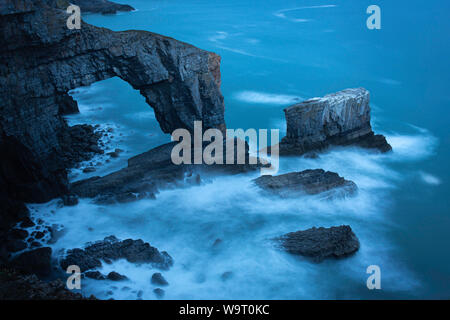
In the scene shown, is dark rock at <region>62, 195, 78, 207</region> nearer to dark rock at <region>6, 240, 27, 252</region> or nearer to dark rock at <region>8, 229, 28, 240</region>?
dark rock at <region>8, 229, 28, 240</region>

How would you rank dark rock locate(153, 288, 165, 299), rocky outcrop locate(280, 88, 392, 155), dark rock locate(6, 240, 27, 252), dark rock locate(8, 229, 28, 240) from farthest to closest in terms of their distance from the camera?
rocky outcrop locate(280, 88, 392, 155) < dark rock locate(8, 229, 28, 240) < dark rock locate(6, 240, 27, 252) < dark rock locate(153, 288, 165, 299)

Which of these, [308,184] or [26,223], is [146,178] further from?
[308,184]

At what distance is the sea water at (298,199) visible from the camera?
34.9 feet

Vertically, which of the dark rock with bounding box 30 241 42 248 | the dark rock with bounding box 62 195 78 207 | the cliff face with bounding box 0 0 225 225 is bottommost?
the dark rock with bounding box 30 241 42 248

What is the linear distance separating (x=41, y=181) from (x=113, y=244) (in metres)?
3.78

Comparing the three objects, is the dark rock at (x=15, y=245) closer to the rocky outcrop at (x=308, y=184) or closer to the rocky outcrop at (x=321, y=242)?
the rocky outcrop at (x=321, y=242)

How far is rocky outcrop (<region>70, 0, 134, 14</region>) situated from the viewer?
3525 cm

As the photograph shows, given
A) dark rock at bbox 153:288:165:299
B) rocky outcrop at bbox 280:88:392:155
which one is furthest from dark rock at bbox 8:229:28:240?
rocky outcrop at bbox 280:88:392:155

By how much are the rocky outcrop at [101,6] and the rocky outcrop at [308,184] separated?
26.3 meters

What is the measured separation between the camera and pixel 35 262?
10.6 metres

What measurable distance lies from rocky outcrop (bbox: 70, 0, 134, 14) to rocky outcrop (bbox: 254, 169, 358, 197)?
2627 centimetres

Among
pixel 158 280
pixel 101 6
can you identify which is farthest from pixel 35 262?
pixel 101 6

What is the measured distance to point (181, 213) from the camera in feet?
43.6
